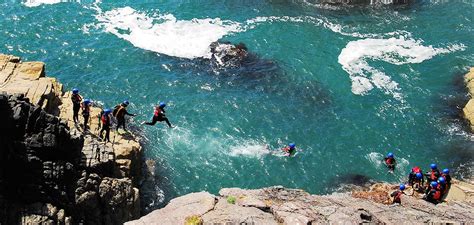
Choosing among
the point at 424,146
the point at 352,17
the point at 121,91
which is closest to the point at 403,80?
the point at 424,146

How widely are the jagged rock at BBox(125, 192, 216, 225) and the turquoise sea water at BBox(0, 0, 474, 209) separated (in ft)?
38.9

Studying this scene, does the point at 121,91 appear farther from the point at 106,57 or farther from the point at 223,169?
the point at 223,169

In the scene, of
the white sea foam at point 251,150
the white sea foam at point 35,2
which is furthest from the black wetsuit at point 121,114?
the white sea foam at point 35,2

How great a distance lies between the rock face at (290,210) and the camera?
2941 centimetres

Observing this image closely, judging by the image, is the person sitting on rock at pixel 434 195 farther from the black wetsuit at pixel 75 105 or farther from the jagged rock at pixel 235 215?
the black wetsuit at pixel 75 105

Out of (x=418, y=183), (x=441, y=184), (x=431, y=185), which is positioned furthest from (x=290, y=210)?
(x=418, y=183)

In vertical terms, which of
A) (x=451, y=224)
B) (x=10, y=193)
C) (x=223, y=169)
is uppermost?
(x=451, y=224)

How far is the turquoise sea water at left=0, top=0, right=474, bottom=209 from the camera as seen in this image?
47094 mm

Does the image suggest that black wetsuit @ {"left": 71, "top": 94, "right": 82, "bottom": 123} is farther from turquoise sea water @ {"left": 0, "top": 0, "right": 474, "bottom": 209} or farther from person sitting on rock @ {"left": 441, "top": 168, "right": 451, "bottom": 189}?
person sitting on rock @ {"left": 441, "top": 168, "right": 451, "bottom": 189}

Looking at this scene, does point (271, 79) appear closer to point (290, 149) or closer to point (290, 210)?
point (290, 149)

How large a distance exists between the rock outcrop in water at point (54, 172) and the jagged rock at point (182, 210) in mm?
7147

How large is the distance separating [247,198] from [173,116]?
2119cm

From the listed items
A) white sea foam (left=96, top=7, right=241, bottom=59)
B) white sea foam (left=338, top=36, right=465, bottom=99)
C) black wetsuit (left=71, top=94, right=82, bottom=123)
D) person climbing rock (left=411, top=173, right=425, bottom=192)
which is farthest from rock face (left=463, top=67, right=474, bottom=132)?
black wetsuit (left=71, top=94, right=82, bottom=123)

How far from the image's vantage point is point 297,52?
2469 inches
